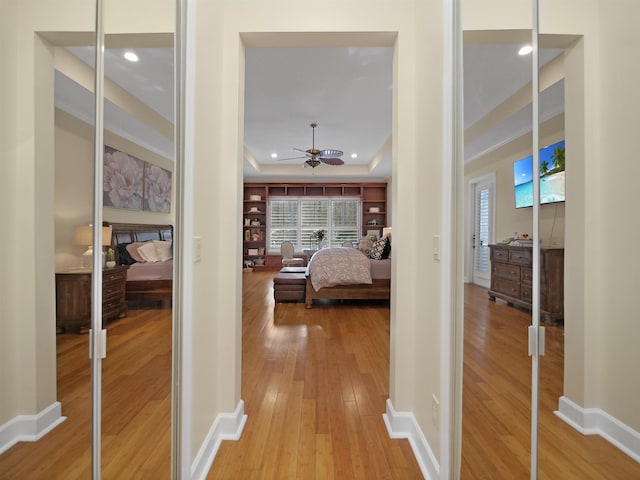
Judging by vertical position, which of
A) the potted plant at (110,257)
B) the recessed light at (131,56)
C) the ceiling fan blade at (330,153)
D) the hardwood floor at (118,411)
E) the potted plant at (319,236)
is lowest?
the hardwood floor at (118,411)

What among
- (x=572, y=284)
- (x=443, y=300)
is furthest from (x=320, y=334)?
(x=572, y=284)

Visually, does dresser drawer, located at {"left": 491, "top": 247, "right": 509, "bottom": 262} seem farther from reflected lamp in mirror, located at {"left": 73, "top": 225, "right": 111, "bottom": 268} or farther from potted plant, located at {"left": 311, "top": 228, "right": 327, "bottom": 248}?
potted plant, located at {"left": 311, "top": 228, "right": 327, "bottom": 248}

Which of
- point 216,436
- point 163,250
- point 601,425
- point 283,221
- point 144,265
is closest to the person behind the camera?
point 601,425

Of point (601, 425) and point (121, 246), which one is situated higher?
A: point (121, 246)

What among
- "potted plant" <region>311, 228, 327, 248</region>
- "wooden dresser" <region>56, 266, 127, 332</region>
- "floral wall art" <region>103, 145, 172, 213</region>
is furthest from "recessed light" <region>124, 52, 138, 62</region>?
Result: "potted plant" <region>311, 228, 327, 248</region>

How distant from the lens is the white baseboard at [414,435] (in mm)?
1497

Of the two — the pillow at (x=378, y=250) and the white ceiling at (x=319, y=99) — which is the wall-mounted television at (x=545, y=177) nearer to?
the white ceiling at (x=319, y=99)

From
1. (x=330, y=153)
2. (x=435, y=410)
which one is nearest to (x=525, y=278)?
(x=435, y=410)

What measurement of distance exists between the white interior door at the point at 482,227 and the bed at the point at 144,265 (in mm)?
1173

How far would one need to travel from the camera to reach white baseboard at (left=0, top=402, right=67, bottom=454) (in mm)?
609

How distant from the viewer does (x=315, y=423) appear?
195cm

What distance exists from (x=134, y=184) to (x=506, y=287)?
121 centimetres

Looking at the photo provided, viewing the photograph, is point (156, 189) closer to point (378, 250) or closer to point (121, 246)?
point (121, 246)

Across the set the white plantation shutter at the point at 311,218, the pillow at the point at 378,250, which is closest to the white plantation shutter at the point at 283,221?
the white plantation shutter at the point at 311,218
